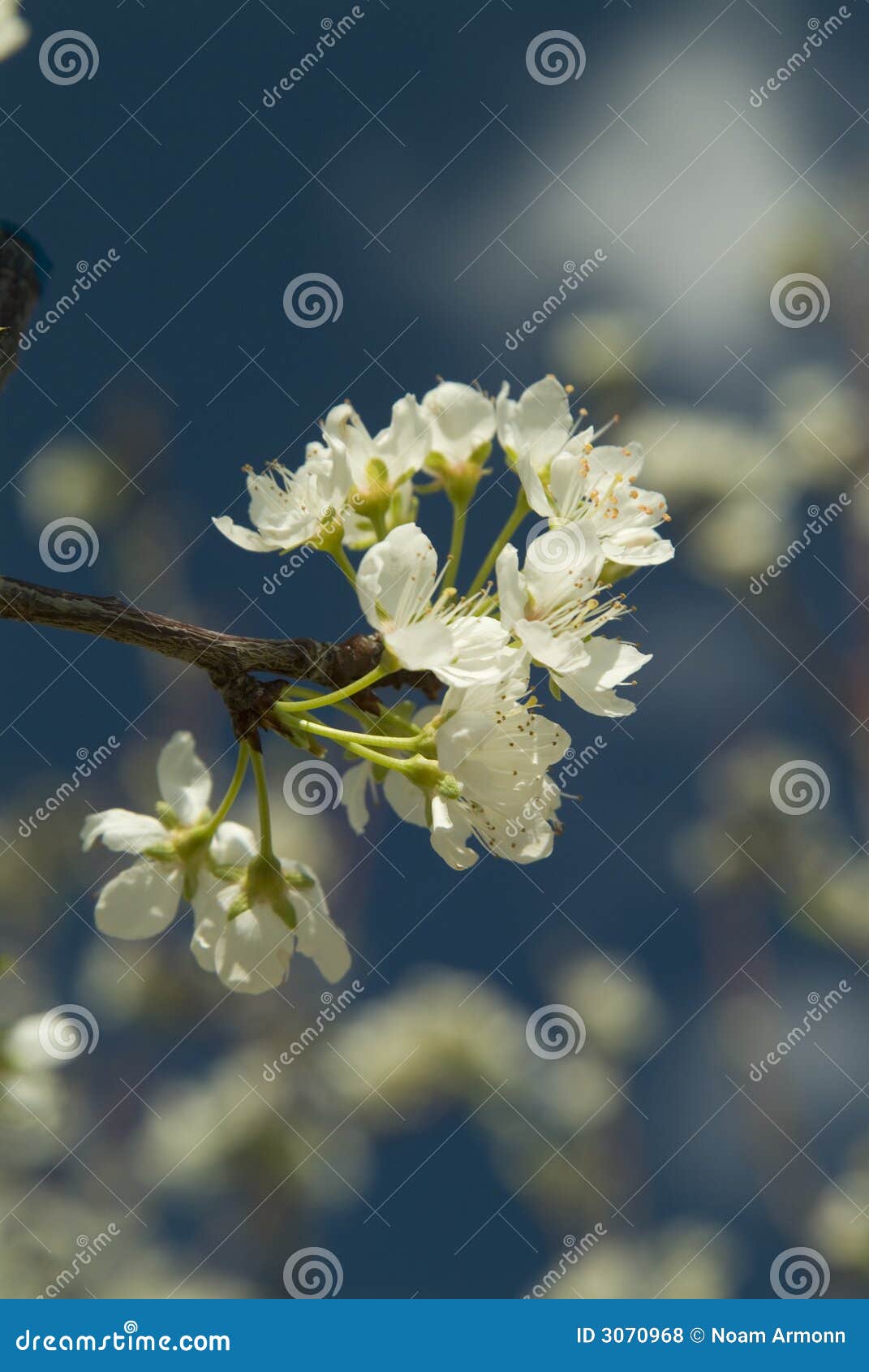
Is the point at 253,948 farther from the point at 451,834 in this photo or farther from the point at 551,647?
the point at 551,647

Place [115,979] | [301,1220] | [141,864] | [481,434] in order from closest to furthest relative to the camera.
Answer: [141,864] → [481,434] → [301,1220] → [115,979]

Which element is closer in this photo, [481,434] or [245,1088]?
[481,434]

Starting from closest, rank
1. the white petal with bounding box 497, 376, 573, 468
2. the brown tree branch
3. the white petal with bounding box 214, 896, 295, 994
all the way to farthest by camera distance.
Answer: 1. the brown tree branch
2. the white petal with bounding box 214, 896, 295, 994
3. the white petal with bounding box 497, 376, 573, 468

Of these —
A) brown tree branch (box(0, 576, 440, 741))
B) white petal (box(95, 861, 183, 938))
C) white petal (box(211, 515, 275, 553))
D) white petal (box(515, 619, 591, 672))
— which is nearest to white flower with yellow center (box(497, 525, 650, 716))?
white petal (box(515, 619, 591, 672))

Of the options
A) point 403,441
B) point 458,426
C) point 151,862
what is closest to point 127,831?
point 151,862

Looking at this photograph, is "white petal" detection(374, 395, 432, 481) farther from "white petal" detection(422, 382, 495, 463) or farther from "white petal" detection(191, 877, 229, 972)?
"white petal" detection(191, 877, 229, 972)

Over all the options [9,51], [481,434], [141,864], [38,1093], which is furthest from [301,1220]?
[9,51]

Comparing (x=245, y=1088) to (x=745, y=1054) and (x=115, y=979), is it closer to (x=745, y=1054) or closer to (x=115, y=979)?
(x=115, y=979)
